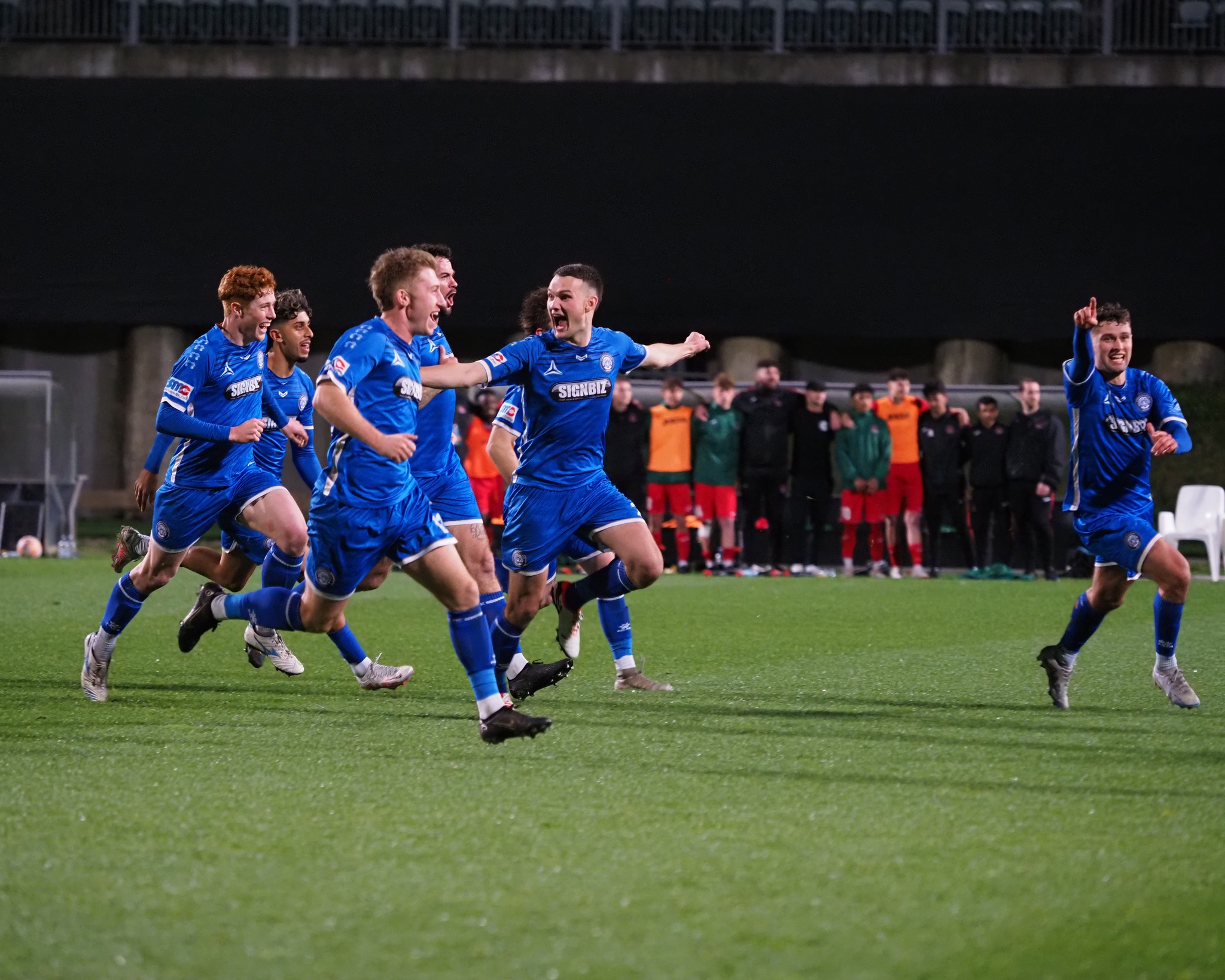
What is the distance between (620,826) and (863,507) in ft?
42.0

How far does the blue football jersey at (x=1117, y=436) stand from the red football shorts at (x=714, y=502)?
9723 mm

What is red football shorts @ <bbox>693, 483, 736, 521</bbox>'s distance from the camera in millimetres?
16469

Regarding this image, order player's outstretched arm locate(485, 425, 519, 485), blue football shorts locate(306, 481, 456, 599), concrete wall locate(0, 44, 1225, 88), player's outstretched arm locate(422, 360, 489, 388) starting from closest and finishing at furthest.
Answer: blue football shorts locate(306, 481, 456, 599) < player's outstretched arm locate(422, 360, 489, 388) < player's outstretched arm locate(485, 425, 519, 485) < concrete wall locate(0, 44, 1225, 88)

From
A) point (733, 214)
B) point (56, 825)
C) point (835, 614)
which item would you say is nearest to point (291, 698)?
point (56, 825)

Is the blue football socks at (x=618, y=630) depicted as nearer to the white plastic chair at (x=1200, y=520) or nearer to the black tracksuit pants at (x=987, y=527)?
the white plastic chair at (x=1200, y=520)

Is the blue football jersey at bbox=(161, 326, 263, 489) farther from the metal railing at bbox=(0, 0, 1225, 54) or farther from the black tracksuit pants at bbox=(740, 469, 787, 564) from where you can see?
the metal railing at bbox=(0, 0, 1225, 54)

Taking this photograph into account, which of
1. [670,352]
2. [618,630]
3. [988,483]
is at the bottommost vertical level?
[988,483]

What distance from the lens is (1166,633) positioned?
21.9ft

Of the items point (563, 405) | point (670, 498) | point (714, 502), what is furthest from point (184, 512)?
point (714, 502)

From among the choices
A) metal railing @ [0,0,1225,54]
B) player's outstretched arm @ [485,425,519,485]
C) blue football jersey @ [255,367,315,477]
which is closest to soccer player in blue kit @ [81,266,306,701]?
blue football jersey @ [255,367,315,477]

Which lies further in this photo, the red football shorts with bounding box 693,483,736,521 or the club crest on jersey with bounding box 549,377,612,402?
the red football shorts with bounding box 693,483,736,521

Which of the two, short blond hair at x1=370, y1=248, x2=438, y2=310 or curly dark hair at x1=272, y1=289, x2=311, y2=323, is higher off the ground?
short blond hair at x1=370, y1=248, x2=438, y2=310

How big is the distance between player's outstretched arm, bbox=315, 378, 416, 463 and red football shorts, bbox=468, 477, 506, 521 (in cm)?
1181

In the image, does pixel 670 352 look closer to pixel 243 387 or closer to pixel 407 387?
pixel 407 387
